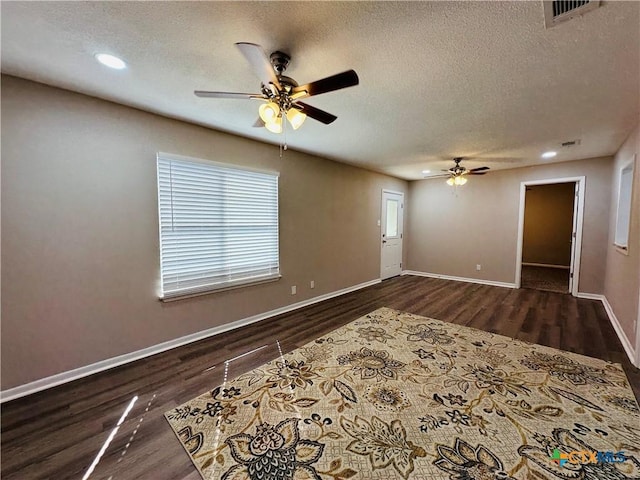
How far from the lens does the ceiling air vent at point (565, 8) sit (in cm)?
132

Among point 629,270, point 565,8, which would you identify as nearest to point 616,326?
point 629,270

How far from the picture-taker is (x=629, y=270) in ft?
9.57

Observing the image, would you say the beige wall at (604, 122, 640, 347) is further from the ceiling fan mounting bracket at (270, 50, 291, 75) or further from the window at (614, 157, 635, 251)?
the ceiling fan mounting bracket at (270, 50, 291, 75)

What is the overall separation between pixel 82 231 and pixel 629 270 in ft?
18.4

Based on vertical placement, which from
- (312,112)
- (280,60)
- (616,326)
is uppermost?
(280,60)

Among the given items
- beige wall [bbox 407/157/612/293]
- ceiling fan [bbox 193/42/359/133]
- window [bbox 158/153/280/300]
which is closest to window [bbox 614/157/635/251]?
beige wall [bbox 407/157/612/293]

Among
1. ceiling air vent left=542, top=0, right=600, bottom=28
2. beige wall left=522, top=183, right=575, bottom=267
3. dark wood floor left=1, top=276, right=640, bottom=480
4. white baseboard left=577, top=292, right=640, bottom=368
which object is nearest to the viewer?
ceiling air vent left=542, top=0, right=600, bottom=28

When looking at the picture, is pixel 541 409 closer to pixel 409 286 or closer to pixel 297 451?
pixel 297 451

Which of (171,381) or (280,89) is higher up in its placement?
(280,89)

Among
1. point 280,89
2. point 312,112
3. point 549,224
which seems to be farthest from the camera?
point 549,224

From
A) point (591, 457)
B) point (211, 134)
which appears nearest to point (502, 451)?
point (591, 457)

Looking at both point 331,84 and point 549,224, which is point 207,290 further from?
point 549,224

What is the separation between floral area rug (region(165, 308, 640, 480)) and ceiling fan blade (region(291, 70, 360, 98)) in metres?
2.20

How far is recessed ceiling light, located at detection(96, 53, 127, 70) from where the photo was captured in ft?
5.90
